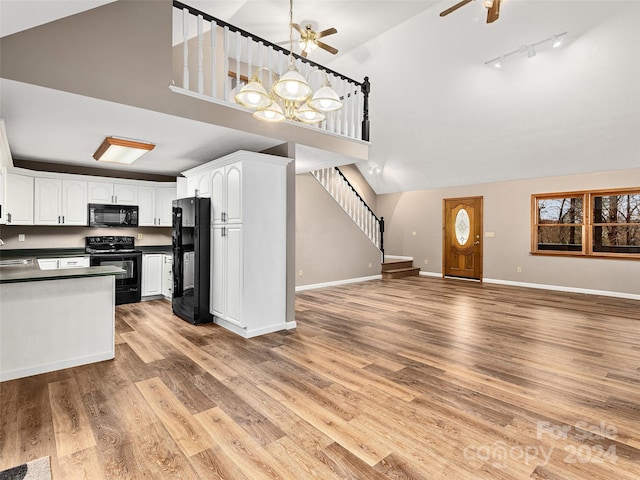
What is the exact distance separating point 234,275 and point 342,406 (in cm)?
226

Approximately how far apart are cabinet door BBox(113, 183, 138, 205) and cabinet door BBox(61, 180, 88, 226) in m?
0.45

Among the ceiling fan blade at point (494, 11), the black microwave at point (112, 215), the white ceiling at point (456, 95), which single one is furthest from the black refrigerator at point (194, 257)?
the ceiling fan blade at point (494, 11)

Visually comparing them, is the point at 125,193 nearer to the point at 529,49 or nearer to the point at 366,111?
the point at 366,111

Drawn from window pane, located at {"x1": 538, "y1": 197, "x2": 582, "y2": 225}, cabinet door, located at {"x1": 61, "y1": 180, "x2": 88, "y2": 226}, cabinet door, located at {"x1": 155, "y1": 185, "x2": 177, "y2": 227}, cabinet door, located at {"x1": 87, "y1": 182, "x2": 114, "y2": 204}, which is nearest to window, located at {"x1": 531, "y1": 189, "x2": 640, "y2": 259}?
window pane, located at {"x1": 538, "y1": 197, "x2": 582, "y2": 225}

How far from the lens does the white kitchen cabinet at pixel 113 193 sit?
5.70m

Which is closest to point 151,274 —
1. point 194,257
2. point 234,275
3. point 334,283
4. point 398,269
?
point 194,257

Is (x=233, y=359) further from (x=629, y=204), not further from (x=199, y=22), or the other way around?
(x=629, y=204)

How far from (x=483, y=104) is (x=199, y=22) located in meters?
5.20

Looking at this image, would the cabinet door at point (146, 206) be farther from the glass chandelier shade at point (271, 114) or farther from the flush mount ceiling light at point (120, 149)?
the glass chandelier shade at point (271, 114)

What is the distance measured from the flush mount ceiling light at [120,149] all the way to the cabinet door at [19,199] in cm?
126

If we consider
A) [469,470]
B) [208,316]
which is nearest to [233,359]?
[208,316]

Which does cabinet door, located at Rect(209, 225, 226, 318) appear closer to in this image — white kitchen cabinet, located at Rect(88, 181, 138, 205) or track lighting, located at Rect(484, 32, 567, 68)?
white kitchen cabinet, located at Rect(88, 181, 138, 205)

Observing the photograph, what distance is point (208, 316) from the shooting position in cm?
478

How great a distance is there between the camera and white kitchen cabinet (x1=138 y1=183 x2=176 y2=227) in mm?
6203
